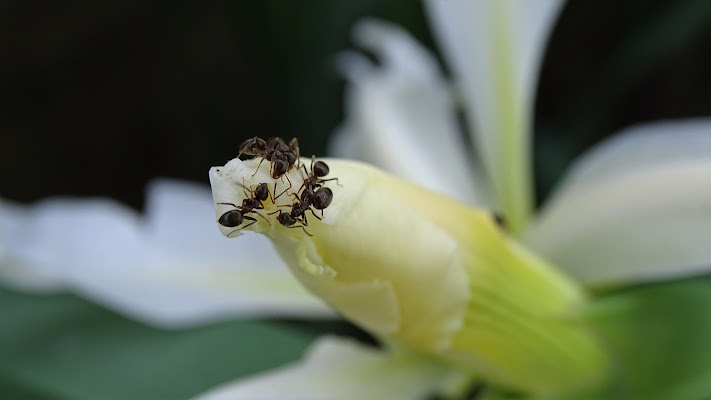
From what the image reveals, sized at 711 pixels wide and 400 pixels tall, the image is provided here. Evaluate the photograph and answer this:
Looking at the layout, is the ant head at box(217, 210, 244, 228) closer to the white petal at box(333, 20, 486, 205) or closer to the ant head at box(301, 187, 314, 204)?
the ant head at box(301, 187, 314, 204)

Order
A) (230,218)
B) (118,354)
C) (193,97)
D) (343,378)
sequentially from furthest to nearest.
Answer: (193,97), (118,354), (343,378), (230,218)

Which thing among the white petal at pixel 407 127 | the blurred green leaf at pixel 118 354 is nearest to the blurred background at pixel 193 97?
the blurred green leaf at pixel 118 354

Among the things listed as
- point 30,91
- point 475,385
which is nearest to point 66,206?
point 475,385

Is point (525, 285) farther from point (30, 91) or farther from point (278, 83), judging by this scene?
point (30, 91)

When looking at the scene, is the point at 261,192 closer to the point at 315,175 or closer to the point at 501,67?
the point at 315,175

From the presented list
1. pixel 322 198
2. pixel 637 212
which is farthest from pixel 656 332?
pixel 322 198

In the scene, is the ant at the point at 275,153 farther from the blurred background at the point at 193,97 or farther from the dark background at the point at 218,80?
the dark background at the point at 218,80

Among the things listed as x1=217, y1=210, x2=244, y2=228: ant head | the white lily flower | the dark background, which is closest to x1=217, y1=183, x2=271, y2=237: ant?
x1=217, y1=210, x2=244, y2=228: ant head
